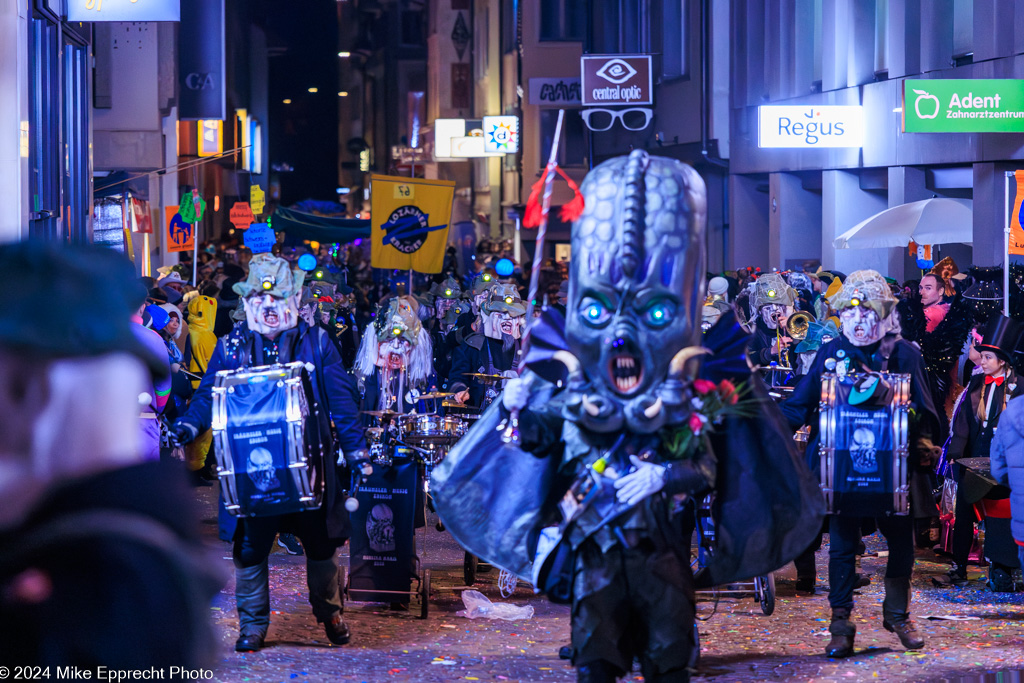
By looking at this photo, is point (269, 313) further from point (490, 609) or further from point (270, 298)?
point (490, 609)

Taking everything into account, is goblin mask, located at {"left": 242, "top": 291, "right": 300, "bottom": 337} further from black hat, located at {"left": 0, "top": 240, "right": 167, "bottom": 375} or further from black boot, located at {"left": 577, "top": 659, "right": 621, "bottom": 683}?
black hat, located at {"left": 0, "top": 240, "right": 167, "bottom": 375}

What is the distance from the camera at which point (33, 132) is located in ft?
35.5

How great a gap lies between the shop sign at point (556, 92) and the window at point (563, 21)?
6411 millimetres

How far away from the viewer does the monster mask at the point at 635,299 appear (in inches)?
195

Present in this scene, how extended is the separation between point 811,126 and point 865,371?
48.5 feet

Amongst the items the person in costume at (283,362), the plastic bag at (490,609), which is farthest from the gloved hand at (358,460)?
the plastic bag at (490,609)

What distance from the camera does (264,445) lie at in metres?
6.85

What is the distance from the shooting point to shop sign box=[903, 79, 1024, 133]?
14953 mm

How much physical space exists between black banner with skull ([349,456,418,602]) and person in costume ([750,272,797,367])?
191 inches

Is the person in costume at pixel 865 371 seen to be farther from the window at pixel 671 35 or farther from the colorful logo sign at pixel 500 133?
the colorful logo sign at pixel 500 133

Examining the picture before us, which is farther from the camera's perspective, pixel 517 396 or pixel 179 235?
pixel 179 235

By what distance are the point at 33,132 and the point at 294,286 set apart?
15.1ft

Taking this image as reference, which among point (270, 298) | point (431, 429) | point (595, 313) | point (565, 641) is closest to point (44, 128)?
point (431, 429)

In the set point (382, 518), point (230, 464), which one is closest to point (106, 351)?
point (230, 464)
